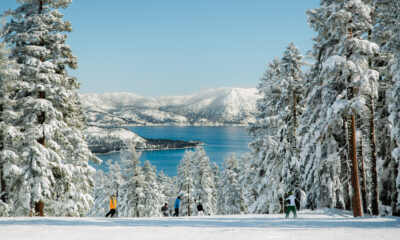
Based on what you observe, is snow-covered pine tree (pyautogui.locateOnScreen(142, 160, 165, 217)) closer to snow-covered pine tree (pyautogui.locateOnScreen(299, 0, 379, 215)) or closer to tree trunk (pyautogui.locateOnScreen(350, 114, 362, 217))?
snow-covered pine tree (pyautogui.locateOnScreen(299, 0, 379, 215))

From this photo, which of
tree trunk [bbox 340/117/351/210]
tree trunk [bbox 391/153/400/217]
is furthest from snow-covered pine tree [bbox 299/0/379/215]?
tree trunk [bbox 391/153/400/217]

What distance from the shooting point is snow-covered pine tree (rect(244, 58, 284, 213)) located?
26719 mm

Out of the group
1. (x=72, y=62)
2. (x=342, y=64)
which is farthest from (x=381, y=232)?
(x=72, y=62)

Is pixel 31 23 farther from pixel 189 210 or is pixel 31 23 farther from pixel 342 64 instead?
pixel 189 210

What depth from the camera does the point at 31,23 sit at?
19.3 meters

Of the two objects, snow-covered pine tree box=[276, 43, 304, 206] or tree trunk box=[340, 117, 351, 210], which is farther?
snow-covered pine tree box=[276, 43, 304, 206]

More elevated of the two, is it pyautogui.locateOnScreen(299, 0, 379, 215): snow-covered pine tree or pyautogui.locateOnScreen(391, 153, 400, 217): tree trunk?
pyautogui.locateOnScreen(299, 0, 379, 215): snow-covered pine tree

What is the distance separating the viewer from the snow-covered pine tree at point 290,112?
2444 cm

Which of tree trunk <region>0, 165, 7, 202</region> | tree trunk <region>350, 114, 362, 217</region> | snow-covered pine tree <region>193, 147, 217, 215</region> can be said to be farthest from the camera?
snow-covered pine tree <region>193, 147, 217, 215</region>

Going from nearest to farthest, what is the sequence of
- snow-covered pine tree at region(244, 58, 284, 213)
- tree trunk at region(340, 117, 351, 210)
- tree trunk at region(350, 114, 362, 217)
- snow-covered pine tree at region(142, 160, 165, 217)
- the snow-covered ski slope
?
the snow-covered ski slope
tree trunk at region(350, 114, 362, 217)
tree trunk at region(340, 117, 351, 210)
snow-covered pine tree at region(244, 58, 284, 213)
snow-covered pine tree at region(142, 160, 165, 217)

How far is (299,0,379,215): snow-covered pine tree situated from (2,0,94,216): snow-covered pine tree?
48.8 ft

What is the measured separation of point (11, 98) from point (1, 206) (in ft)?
21.0

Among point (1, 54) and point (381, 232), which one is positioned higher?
point (1, 54)

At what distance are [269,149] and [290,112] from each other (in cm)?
Result: 383
